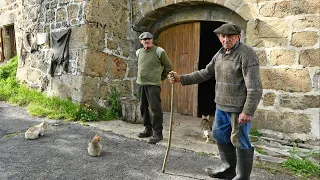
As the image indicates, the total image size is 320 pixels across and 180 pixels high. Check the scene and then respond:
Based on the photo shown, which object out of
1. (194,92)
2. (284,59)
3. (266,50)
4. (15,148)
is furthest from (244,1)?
(15,148)

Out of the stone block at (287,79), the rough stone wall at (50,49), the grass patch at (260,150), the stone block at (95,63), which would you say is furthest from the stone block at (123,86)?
the grass patch at (260,150)

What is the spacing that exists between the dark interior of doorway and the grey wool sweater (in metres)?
4.95

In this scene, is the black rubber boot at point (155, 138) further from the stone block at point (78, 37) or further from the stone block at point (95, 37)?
the stone block at point (78, 37)

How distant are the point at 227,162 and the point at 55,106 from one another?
14.3ft

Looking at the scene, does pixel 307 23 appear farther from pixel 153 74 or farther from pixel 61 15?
pixel 61 15

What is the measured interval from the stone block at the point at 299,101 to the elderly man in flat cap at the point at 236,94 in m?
1.96

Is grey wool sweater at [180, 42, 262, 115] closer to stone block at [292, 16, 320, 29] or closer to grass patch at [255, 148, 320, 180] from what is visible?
grass patch at [255, 148, 320, 180]

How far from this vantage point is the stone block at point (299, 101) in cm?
415

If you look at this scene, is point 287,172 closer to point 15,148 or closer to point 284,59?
point 284,59

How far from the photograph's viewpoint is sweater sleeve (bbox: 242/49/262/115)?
2.53 m

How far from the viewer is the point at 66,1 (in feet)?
19.6

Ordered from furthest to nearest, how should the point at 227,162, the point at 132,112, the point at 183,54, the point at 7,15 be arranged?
the point at 7,15 < the point at 183,54 < the point at 132,112 < the point at 227,162

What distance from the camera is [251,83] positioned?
2527mm

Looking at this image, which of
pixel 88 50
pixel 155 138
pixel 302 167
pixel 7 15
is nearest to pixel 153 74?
pixel 155 138
